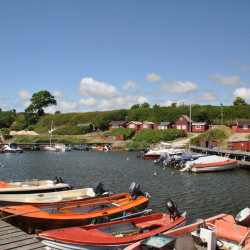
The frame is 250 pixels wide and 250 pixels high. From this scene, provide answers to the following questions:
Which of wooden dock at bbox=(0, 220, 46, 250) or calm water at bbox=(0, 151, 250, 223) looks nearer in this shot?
wooden dock at bbox=(0, 220, 46, 250)

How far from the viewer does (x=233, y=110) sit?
89.6 metres

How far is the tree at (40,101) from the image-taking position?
11906 centimetres

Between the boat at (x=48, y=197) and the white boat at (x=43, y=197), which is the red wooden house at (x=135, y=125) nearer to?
the boat at (x=48, y=197)

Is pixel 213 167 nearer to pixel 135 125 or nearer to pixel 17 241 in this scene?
pixel 17 241

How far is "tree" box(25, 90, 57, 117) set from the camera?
11906cm

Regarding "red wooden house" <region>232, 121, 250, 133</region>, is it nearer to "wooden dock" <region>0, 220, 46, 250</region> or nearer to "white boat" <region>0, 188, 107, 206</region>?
"white boat" <region>0, 188, 107, 206</region>

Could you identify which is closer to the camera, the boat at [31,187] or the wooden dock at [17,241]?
the wooden dock at [17,241]

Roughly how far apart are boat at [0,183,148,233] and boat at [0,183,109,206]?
1829 mm

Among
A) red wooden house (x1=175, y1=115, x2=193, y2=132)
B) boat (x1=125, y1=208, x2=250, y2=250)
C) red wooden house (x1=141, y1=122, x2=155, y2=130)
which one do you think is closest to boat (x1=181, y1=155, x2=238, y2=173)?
boat (x1=125, y1=208, x2=250, y2=250)

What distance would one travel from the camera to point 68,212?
531 inches

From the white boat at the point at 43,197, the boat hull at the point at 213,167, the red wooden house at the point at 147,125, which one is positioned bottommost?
the boat hull at the point at 213,167

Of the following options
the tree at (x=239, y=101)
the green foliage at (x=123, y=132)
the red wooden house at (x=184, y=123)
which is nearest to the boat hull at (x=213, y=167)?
the red wooden house at (x=184, y=123)

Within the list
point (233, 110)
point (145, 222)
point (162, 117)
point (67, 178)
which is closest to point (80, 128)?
point (162, 117)

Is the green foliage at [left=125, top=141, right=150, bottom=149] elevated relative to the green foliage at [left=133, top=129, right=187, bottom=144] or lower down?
lower down
